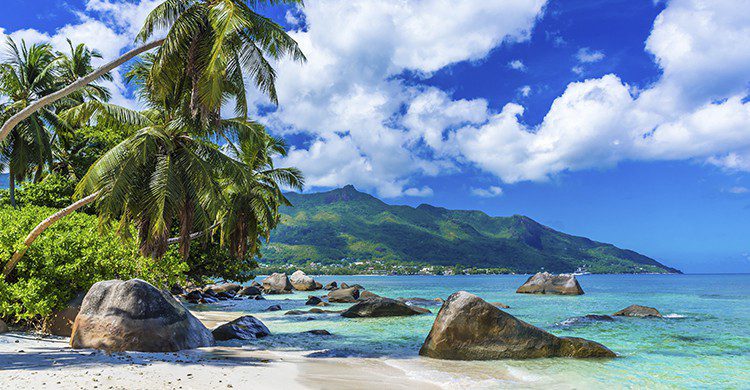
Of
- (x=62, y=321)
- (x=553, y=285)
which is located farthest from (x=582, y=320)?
(x=553, y=285)

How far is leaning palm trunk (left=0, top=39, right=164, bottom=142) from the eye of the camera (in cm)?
1078

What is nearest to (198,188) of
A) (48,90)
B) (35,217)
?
(35,217)

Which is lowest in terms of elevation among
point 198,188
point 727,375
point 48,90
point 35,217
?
point 727,375

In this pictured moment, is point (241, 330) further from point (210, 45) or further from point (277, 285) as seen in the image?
point (277, 285)

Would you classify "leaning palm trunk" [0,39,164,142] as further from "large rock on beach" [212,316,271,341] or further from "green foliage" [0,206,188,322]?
"large rock on beach" [212,316,271,341]

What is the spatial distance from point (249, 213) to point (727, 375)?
22.4 meters

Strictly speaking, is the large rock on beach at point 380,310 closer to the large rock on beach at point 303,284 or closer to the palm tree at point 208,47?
the palm tree at point 208,47

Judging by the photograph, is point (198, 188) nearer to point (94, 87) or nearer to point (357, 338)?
point (357, 338)

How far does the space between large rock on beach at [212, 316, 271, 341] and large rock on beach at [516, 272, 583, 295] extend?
3905 cm

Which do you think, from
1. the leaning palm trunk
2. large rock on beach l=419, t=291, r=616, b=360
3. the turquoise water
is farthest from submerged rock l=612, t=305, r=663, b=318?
the leaning palm trunk

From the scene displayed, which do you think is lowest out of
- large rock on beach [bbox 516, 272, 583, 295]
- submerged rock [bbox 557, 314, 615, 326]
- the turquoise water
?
the turquoise water

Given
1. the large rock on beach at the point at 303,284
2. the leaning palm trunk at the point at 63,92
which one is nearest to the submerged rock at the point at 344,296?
the large rock on beach at the point at 303,284

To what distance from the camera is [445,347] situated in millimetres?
12609

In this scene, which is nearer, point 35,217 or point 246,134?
point 35,217
